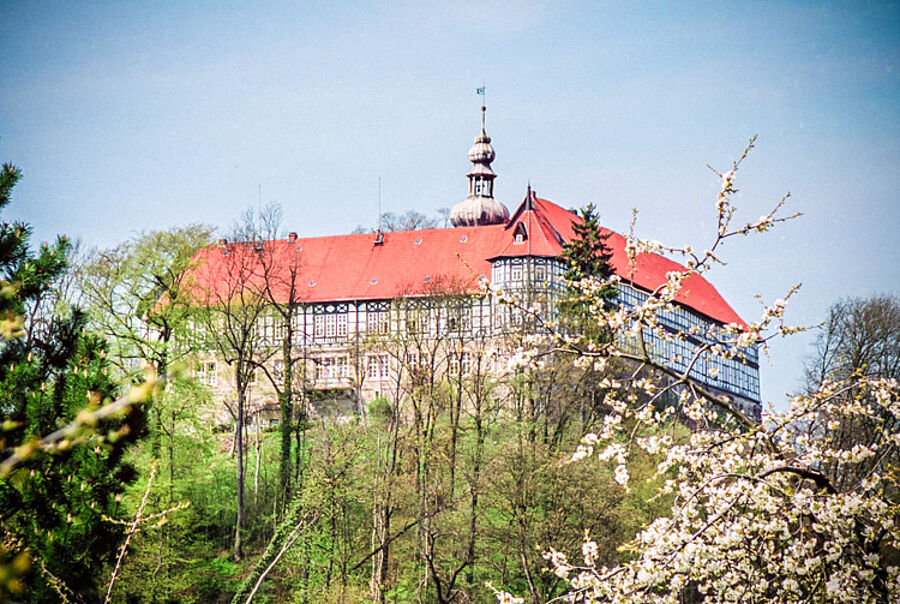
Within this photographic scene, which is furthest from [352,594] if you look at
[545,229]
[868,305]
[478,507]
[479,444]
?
[545,229]

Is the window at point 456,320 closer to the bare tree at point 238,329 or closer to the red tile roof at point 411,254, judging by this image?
the bare tree at point 238,329

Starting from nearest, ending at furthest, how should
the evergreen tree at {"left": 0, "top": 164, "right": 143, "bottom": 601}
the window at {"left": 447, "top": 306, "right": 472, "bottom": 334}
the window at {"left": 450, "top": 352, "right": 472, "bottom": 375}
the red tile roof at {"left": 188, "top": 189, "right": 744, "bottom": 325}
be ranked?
the evergreen tree at {"left": 0, "top": 164, "right": 143, "bottom": 601}, the window at {"left": 450, "top": 352, "right": 472, "bottom": 375}, the window at {"left": 447, "top": 306, "right": 472, "bottom": 334}, the red tile roof at {"left": 188, "top": 189, "right": 744, "bottom": 325}

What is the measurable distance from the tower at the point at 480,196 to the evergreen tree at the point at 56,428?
158ft

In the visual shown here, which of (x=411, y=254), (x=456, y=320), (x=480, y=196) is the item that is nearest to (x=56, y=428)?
(x=456, y=320)

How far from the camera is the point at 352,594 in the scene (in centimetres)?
2202

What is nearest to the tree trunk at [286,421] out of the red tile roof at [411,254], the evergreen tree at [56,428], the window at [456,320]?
the window at [456,320]

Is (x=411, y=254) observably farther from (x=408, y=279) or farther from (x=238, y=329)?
(x=238, y=329)

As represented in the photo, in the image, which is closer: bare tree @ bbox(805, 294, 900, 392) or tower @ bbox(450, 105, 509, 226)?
bare tree @ bbox(805, 294, 900, 392)

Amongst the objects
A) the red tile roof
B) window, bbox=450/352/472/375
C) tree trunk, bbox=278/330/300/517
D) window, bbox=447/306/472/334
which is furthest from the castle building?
window, bbox=450/352/472/375

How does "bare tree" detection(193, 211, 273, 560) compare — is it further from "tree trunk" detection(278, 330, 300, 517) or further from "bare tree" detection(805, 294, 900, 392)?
"bare tree" detection(805, 294, 900, 392)

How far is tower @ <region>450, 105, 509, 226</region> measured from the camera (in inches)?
2418

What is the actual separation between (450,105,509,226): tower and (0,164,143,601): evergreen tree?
4814 cm

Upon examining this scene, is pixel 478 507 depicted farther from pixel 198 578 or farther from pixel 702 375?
pixel 702 375

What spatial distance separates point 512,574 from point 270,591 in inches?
261
